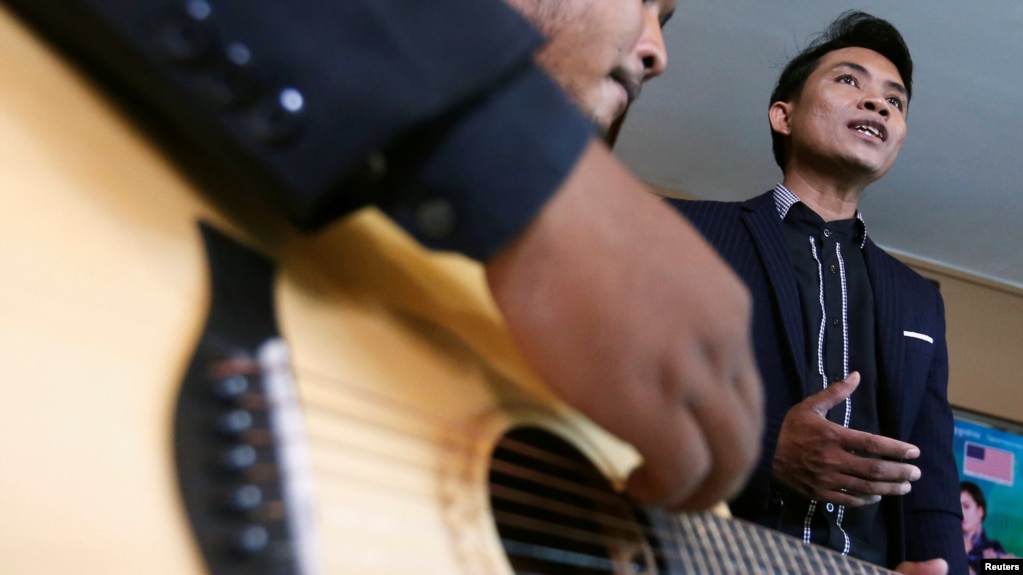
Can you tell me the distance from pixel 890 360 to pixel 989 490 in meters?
1.95

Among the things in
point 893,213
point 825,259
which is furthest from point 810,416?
point 893,213

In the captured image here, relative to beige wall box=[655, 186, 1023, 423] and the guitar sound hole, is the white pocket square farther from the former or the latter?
beige wall box=[655, 186, 1023, 423]

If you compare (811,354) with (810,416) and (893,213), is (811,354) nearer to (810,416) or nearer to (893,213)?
(810,416)

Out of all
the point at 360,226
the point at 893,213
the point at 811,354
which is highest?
the point at 893,213

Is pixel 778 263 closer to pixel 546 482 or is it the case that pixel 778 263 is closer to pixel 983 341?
pixel 546 482

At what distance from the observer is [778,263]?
137 cm

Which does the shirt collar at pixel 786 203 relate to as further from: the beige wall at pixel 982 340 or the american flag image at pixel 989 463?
the american flag image at pixel 989 463

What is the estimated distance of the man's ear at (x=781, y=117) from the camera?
1835 millimetres

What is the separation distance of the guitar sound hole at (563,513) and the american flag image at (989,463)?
286cm

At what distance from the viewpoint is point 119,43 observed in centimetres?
30

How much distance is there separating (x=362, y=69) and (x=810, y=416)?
91 centimetres
